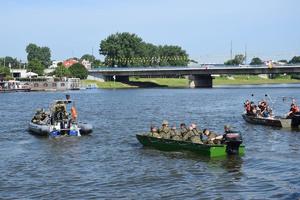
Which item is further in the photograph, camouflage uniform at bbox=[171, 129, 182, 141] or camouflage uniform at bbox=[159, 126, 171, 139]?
camouflage uniform at bbox=[159, 126, 171, 139]

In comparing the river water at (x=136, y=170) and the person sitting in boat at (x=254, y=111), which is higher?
the person sitting in boat at (x=254, y=111)

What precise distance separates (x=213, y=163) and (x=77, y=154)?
404 inches

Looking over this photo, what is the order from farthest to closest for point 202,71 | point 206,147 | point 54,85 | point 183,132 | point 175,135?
1. point 54,85
2. point 202,71
3. point 175,135
4. point 183,132
5. point 206,147

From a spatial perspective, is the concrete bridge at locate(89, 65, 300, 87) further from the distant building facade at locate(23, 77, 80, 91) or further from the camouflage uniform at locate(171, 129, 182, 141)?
the camouflage uniform at locate(171, 129, 182, 141)

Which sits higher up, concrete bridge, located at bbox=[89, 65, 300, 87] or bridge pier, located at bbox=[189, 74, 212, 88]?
concrete bridge, located at bbox=[89, 65, 300, 87]

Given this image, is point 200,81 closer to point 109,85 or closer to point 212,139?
point 109,85

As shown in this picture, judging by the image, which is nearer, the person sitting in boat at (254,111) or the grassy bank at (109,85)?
the person sitting in boat at (254,111)

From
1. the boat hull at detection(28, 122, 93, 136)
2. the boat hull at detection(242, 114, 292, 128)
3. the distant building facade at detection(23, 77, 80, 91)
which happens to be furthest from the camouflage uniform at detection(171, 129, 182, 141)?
the distant building facade at detection(23, 77, 80, 91)

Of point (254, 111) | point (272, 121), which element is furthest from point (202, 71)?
point (272, 121)

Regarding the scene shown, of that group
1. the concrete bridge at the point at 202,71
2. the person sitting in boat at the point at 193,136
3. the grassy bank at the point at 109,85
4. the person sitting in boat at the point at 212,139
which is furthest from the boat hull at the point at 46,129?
the grassy bank at the point at 109,85

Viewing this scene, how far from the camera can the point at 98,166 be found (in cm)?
3491

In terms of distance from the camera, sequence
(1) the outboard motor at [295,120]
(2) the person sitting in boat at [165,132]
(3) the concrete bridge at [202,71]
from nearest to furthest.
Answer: (2) the person sitting in boat at [165,132], (1) the outboard motor at [295,120], (3) the concrete bridge at [202,71]

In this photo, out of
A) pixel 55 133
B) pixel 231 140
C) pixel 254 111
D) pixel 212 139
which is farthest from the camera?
pixel 254 111

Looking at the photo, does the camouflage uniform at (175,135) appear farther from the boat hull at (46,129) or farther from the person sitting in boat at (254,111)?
the person sitting in boat at (254,111)
